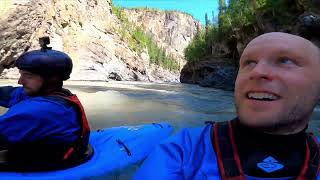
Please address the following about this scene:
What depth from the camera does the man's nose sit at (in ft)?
3.84

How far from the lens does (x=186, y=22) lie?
481 ft

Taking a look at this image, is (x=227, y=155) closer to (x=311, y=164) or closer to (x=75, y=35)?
(x=311, y=164)

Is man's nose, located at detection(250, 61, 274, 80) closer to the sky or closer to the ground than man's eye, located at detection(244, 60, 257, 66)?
closer to the ground

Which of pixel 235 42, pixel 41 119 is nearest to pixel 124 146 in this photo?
pixel 41 119

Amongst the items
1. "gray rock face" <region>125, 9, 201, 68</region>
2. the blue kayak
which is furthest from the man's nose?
"gray rock face" <region>125, 9, 201, 68</region>

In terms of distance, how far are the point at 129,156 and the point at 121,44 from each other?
46.4 meters

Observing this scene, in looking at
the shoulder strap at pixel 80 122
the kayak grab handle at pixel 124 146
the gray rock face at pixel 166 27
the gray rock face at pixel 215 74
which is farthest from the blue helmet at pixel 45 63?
the gray rock face at pixel 166 27

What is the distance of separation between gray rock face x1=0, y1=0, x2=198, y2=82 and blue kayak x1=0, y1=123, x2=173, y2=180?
26.0 meters

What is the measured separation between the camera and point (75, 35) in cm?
3950

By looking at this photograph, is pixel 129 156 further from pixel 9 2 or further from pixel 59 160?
pixel 9 2

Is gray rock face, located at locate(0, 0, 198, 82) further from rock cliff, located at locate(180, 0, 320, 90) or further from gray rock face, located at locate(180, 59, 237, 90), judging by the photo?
gray rock face, located at locate(180, 59, 237, 90)

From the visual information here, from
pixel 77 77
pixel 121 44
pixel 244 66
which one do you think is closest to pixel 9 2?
pixel 77 77

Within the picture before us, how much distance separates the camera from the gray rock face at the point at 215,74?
29.4 metres

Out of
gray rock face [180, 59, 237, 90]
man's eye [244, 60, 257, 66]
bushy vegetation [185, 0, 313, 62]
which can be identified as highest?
bushy vegetation [185, 0, 313, 62]
